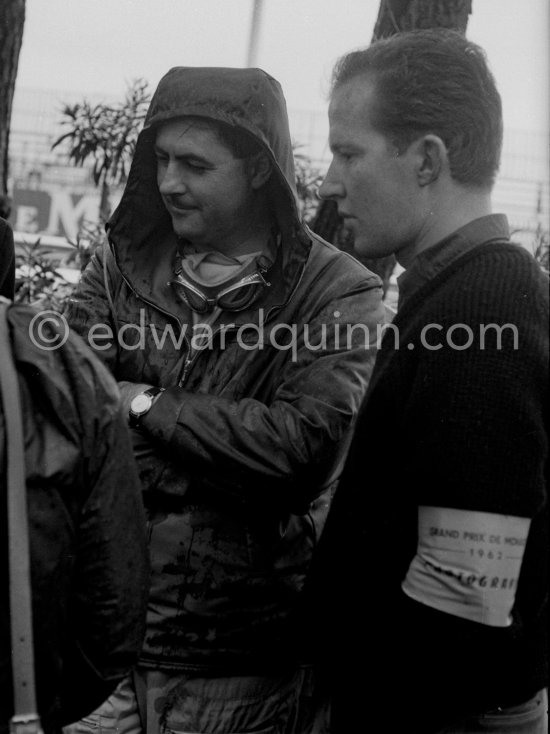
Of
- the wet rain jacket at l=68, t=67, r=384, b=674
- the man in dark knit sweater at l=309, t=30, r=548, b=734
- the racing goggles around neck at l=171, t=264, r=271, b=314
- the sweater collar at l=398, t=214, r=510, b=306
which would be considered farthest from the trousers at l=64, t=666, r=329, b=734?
the sweater collar at l=398, t=214, r=510, b=306

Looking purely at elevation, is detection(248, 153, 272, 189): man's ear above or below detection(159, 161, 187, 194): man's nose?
above

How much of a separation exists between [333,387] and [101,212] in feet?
16.9

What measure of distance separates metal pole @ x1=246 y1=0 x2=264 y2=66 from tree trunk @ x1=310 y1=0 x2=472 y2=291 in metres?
4.25

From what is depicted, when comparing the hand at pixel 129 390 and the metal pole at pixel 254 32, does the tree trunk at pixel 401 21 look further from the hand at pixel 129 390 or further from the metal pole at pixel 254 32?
the metal pole at pixel 254 32

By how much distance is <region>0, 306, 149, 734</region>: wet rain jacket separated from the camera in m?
1.47

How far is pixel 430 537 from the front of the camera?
1.67 m

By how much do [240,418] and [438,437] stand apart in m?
0.81

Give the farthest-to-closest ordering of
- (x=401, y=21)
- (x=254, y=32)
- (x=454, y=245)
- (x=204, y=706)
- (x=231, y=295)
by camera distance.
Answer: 1. (x=254, y=32)
2. (x=401, y=21)
3. (x=231, y=295)
4. (x=204, y=706)
5. (x=454, y=245)

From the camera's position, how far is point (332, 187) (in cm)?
211

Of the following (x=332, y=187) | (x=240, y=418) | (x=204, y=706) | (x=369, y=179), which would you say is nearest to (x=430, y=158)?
(x=369, y=179)

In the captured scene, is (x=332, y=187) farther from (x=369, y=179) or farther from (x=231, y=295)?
(x=231, y=295)

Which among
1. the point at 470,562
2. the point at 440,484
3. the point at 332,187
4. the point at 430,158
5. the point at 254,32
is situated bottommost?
the point at 470,562

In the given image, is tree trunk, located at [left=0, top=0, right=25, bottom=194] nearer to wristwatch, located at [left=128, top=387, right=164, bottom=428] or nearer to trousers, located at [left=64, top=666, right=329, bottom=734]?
wristwatch, located at [left=128, top=387, right=164, bottom=428]

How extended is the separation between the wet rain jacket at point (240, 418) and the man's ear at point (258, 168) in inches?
1.6
